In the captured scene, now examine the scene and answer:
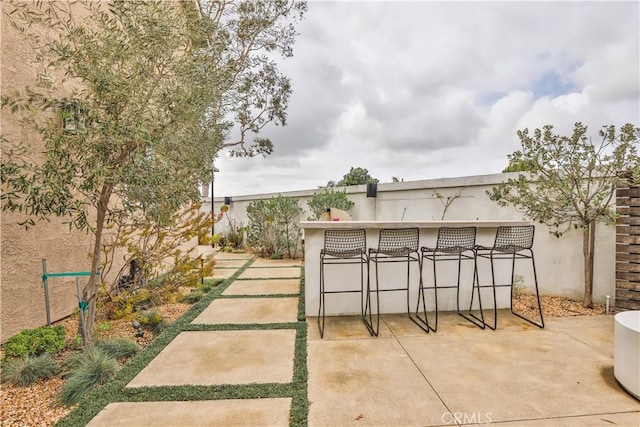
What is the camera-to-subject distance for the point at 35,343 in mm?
2943

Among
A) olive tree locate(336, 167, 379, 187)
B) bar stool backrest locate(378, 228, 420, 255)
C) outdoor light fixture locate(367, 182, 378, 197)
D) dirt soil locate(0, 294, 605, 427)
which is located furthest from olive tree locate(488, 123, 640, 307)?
olive tree locate(336, 167, 379, 187)

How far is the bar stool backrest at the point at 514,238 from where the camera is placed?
3.89 m

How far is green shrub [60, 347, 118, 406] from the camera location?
237cm

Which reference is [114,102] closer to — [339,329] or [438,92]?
[339,329]

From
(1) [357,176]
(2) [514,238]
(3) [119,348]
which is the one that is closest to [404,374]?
(2) [514,238]

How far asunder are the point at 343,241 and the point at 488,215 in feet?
11.0

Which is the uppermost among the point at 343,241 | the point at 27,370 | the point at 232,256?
the point at 343,241

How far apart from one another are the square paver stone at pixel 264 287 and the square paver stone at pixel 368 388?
243 centimetres

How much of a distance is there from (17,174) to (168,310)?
2701 millimetres

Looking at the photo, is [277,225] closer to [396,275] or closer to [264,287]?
[264,287]

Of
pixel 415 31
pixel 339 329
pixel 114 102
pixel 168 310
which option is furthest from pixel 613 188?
pixel 168 310

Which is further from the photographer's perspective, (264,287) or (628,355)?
(264,287)

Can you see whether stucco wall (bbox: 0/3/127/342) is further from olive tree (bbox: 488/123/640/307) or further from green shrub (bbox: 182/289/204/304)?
olive tree (bbox: 488/123/640/307)

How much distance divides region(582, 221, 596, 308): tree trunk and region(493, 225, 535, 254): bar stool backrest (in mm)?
978
